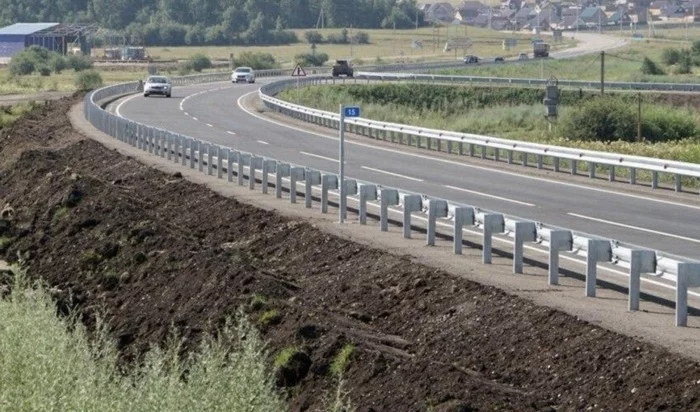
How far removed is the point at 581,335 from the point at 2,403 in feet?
18.4

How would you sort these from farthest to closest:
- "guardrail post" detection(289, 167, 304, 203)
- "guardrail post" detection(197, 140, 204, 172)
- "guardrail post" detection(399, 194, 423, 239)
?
"guardrail post" detection(197, 140, 204, 172), "guardrail post" detection(289, 167, 304, 203), "guardrail post" detection(399, 194, 423, 239)

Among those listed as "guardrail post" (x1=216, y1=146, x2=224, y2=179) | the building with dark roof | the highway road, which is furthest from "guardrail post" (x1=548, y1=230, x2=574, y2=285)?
the building with dark roof

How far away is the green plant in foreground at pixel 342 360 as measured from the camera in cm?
1516

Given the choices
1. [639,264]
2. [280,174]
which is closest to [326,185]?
[280,174]

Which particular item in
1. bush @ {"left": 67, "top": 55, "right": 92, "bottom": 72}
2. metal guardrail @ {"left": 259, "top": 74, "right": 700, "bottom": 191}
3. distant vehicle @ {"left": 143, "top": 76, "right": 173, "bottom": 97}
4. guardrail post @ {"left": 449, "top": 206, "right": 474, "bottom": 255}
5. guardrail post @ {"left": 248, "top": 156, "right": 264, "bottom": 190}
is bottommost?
bush @ {"left": 67, "top": 55, "right": 92, "bottom": 72}

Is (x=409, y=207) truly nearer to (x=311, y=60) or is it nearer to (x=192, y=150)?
(x=192, y=150)

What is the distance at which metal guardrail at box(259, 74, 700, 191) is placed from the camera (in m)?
30.4

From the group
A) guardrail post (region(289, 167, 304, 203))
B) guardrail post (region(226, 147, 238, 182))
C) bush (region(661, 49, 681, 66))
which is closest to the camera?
guardrail post (region(289, 167, 304, 203))

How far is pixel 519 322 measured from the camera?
15844mm

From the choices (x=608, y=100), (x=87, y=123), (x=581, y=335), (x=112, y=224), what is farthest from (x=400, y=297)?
(x=608, y=100)

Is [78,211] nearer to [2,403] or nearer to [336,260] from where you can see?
[336,260]

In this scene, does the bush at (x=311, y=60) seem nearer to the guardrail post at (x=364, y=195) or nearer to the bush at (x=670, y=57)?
the bush at (x=670, y=57)

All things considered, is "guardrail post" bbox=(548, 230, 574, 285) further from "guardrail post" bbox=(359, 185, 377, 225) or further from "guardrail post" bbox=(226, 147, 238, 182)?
"guardrail post" bbox=(226, 147, 238, 182)

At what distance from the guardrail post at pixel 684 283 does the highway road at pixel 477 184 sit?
5.96 meters
